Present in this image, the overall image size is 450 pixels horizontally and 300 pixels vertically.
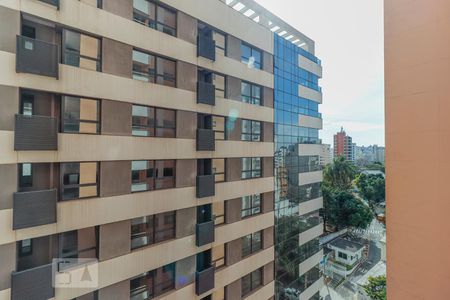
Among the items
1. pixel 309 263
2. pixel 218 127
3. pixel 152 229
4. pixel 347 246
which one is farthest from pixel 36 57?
pixel 347 246

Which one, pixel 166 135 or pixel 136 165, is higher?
pixel 166 135

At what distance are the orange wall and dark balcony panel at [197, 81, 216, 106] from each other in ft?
→ 23.5

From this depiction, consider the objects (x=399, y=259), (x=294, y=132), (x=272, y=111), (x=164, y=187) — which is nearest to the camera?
(x=399, y=259)

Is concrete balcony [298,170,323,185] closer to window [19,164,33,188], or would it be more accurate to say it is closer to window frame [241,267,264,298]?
window frame [241,267,264,298]

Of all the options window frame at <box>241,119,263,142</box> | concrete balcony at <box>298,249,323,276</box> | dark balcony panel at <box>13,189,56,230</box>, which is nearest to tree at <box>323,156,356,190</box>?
concrete balcony at <box>298,249,323,276</box>

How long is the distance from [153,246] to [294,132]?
12.3 meters

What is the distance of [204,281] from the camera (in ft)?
A: 33.7

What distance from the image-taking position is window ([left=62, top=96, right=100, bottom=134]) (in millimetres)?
7344

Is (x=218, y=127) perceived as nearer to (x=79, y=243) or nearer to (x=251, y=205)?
(x=251, y=205)

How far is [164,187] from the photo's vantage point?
31.1ft

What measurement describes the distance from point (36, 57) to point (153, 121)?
3.91 meters

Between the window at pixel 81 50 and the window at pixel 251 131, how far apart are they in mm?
7332

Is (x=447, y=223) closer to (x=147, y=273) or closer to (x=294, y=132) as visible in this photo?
(x=147, y=273)

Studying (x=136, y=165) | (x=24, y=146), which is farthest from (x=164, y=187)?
(x=24, y=146)
